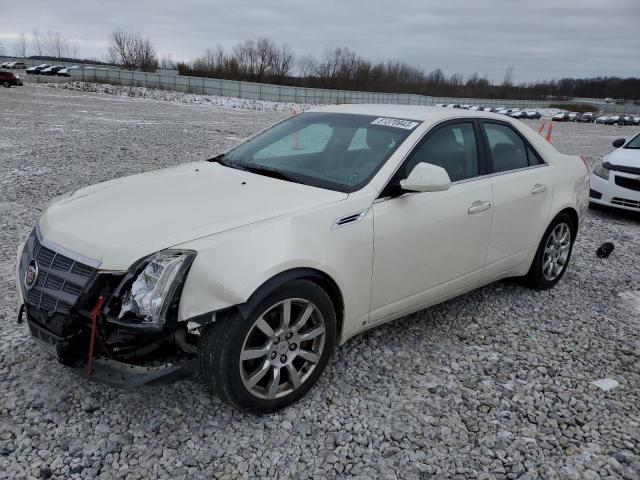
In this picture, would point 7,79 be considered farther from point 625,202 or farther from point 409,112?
point 409,112

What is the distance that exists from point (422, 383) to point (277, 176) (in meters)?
1.65

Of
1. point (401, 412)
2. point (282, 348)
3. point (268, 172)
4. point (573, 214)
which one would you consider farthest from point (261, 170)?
point (573, 214)

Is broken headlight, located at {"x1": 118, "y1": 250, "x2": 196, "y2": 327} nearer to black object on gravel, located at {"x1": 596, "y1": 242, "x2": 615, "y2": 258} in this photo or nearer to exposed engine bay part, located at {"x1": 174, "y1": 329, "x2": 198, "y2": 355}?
exposed engine bay part, located at {"x1": 174, "y1": 329, "x2": 198, "y2": 355}

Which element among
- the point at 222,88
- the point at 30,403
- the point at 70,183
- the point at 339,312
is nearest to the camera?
the point at 30,403

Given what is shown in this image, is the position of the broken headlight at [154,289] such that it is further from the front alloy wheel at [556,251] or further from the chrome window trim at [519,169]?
the front alloy wheel at [556,251]

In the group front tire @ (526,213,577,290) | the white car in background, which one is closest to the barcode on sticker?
front tire @ (526,213,577,290)

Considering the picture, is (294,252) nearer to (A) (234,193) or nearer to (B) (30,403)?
(A) (234,193)

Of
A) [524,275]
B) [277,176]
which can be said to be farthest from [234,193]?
[524,275]

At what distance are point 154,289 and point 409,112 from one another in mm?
2398

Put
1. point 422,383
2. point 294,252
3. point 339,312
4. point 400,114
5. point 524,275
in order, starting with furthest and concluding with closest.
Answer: point 524,275, point 400,114, point 422,383, point 339,312, point 294,252

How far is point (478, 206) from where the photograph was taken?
12.3 feet

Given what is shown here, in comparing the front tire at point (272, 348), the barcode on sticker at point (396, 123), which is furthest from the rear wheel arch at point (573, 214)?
the front tire at point (272, 348)

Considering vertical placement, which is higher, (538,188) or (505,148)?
(505,148)

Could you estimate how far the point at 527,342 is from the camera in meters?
3.93
